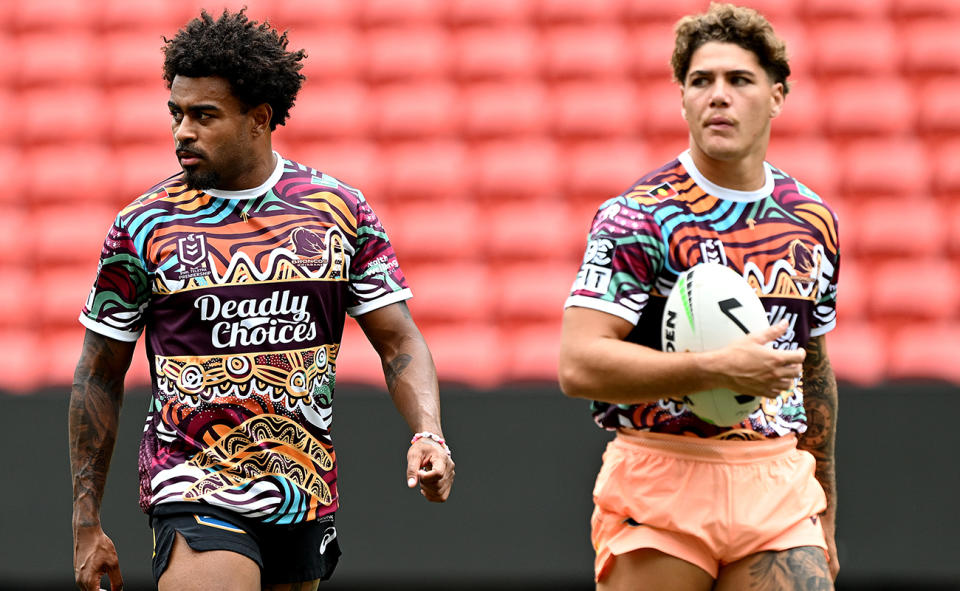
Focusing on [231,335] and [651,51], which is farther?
[651,51]

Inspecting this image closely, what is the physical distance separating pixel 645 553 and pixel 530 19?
5107 millimetres

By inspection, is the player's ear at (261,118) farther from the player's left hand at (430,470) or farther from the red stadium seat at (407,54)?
the red stadium seat at (407,54)

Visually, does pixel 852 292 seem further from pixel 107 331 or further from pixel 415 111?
pixel 107 331

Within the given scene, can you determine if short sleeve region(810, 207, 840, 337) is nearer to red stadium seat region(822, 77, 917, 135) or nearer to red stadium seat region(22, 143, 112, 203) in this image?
red stadium seat region(822, 77, 917, 135)

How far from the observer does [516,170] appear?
702 cm

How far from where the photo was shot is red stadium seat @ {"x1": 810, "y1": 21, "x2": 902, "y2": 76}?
743cm

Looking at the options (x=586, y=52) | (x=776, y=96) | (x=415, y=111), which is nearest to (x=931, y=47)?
(x=586, y=52)

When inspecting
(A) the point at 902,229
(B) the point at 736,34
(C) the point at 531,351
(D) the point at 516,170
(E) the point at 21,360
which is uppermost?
(B) the point at 736,34

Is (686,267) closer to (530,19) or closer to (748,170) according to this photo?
(748,170)

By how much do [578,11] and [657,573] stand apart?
5.15 metres

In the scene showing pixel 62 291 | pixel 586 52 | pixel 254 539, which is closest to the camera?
pixel 254 539

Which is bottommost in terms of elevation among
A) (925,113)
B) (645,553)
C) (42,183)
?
(645,553)

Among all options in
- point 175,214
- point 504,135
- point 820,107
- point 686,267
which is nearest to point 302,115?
point 504,135

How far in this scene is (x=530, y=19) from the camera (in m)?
7.73
